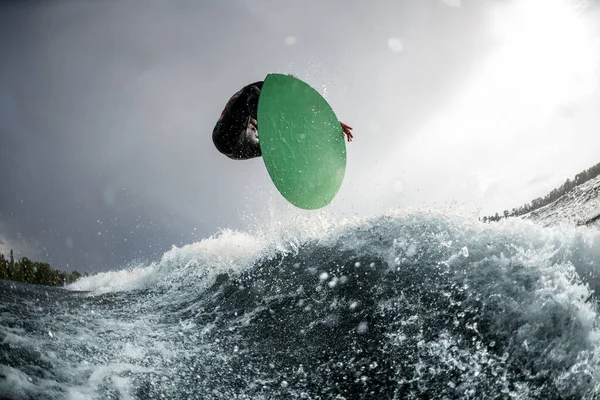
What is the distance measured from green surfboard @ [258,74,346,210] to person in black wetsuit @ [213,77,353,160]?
0.46 meters

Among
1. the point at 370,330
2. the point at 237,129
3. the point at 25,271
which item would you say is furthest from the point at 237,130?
the point at 25,271

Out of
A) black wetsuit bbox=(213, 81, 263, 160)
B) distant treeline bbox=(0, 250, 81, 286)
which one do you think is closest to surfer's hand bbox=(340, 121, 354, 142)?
black wetsuit bbox=(213, 81, 263, 160)

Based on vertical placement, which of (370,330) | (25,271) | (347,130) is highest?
(25,271)

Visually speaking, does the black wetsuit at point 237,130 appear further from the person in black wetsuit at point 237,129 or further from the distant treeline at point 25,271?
the distant treeline at point 25,271

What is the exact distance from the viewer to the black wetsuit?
21.0 ft

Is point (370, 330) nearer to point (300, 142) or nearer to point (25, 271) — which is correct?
point (300, 142)

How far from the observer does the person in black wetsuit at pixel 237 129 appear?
6.41 meters

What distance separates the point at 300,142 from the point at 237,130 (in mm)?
1261

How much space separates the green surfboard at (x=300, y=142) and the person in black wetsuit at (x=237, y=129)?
0.46 meters

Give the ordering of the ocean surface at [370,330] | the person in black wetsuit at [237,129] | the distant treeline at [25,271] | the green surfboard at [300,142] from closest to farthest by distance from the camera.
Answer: the ocean surface at [370,330]
the green surfboard at [300,142]
the person in black wetsuit at [237,129]
the distant treeline at [25,271]

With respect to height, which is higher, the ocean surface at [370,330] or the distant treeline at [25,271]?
the distant treeline at [25,271]

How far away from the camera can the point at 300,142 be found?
6113mm

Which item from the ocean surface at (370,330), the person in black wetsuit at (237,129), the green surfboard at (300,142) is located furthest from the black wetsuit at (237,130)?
the ocean surface at (370,330)

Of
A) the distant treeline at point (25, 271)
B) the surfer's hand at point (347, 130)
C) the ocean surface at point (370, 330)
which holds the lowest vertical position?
the ocean surface at point (370, 330)
